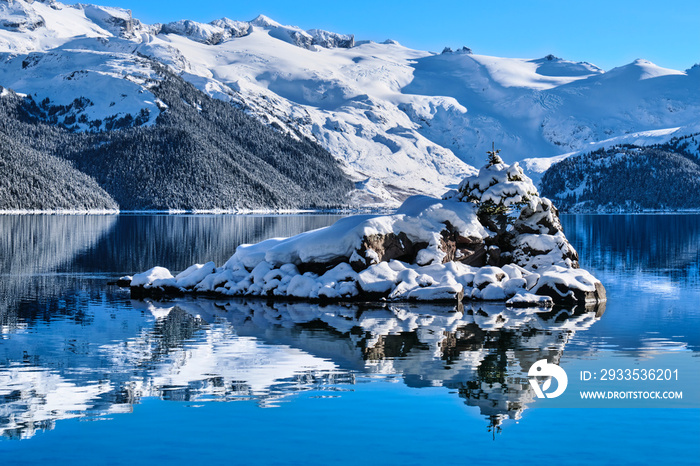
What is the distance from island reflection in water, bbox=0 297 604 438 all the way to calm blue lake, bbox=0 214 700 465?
0.11 meters

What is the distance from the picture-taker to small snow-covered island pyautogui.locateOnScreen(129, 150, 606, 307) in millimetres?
51031

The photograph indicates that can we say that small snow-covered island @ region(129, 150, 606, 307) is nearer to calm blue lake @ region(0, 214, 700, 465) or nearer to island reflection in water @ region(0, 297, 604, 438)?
calm blue lake @ region(0, 214, 700, 465)

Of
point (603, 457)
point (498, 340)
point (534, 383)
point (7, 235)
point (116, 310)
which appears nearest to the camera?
point (603, 457)

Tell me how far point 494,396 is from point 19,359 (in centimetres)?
1737

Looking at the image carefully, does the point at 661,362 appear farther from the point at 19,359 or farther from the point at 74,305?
the point at 74,305

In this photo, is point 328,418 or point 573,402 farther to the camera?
point 573,402

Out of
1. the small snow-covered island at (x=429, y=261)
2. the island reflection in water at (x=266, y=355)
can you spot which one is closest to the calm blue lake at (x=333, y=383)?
the island reflection in water at (x=266, y=355)

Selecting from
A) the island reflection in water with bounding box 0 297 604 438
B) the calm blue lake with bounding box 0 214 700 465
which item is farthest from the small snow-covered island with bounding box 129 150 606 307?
the island reflection in water with bounding box 0 297 604 438

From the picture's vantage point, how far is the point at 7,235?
117 m

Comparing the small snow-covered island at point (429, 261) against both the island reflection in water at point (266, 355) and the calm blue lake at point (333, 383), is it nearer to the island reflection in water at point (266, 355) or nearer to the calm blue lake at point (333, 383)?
the calm blue lake at point (333, 383)

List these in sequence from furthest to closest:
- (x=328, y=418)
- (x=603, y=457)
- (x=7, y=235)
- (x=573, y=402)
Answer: (x=7, y=235), (x=573, y=402), (x=328, y=418), (x=603, y=457)

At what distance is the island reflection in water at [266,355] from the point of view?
24.2 meters

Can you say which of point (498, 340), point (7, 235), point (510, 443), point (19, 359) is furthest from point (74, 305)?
point (7, 235)

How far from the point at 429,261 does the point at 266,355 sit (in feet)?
80.9
